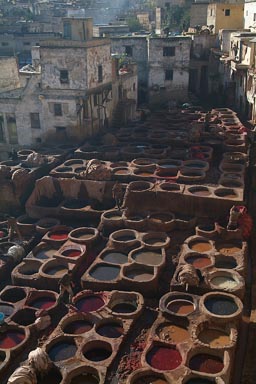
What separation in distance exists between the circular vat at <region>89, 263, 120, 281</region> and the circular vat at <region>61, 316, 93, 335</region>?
97.1 inches

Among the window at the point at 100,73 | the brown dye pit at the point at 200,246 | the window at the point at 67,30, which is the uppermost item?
the window at the point at 67,30

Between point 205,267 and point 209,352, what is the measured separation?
4.58m

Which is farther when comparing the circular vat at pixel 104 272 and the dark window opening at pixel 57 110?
the dark window opening at pixel 57 110

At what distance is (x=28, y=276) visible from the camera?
1931 cm

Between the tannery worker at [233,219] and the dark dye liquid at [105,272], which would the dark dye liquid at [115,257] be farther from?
the tannery worker at [233,219]

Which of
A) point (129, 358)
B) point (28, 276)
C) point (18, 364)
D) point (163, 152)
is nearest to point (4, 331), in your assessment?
point (18, 364)

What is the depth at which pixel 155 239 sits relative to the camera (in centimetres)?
2164

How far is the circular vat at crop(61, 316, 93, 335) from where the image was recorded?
636 inches

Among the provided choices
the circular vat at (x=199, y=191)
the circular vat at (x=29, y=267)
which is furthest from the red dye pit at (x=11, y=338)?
the circular vat at (x=199, y=191)

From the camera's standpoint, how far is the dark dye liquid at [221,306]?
53.5ft

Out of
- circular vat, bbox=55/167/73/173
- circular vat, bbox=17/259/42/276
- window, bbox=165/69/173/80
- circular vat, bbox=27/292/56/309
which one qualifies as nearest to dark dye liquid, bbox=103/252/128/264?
circular vat, bbox=17/259/42/276

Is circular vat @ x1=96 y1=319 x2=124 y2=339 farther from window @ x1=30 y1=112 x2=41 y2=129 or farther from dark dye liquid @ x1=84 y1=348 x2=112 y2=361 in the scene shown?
window @ x1=30 y1=112 x2=41 y2=129

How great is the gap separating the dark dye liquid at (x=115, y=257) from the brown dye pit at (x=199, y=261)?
289 cm

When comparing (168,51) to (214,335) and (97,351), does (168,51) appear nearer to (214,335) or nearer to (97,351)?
(214,335)
